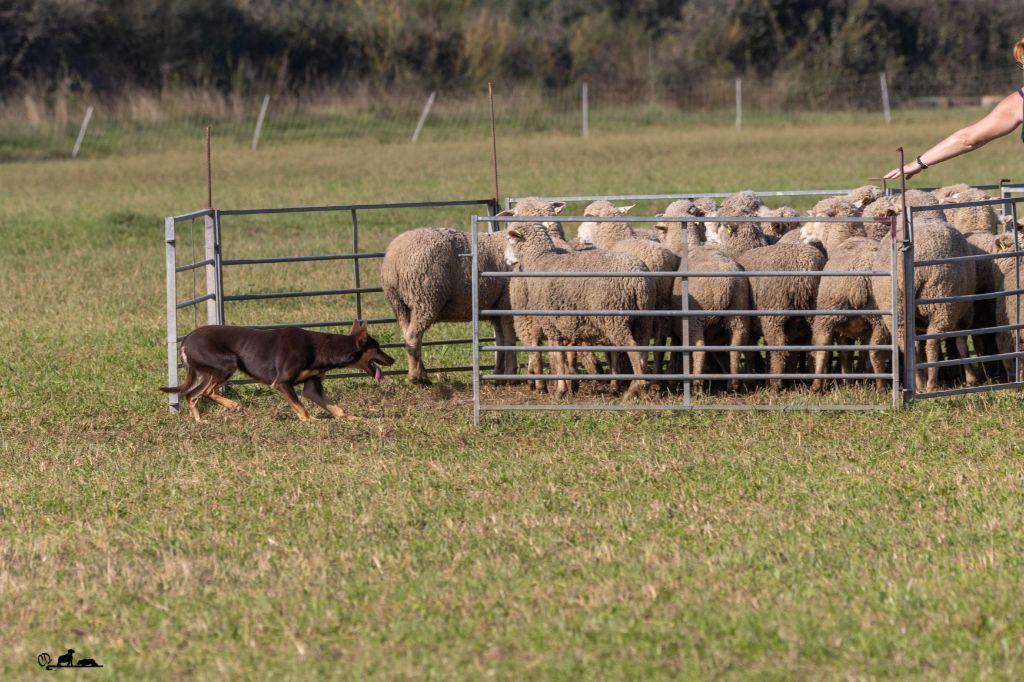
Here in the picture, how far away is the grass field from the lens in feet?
17.2

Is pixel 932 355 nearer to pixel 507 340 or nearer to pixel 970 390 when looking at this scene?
pixel 970 390

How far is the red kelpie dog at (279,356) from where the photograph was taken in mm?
9203

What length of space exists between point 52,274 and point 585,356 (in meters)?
9.52

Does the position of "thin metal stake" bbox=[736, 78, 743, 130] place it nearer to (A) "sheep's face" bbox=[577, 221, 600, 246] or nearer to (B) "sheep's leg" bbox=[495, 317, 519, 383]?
(A) "sheep's face" bbox=[577, 221, 600, 246]

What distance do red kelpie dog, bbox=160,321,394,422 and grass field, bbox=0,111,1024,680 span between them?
253 millimetres

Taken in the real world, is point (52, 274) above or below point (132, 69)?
below

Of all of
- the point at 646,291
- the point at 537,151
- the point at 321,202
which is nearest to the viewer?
the point at 646,291

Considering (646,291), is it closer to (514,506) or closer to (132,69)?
(514,506)

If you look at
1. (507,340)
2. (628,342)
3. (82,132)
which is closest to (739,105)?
(82,132)

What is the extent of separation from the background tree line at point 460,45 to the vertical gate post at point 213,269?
3232 cm

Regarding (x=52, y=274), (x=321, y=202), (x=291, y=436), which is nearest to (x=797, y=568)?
(x=291, y=436)

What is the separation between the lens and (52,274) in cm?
1753

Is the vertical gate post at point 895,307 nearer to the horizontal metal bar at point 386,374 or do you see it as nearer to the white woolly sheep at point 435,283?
the white woolly sheep at point 435,283

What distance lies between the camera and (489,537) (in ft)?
21.7
